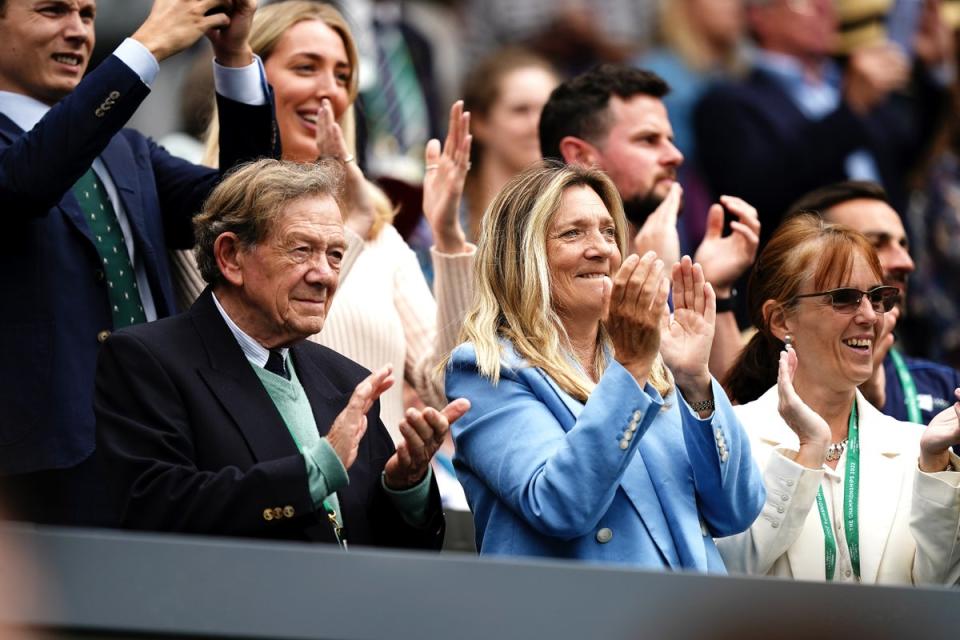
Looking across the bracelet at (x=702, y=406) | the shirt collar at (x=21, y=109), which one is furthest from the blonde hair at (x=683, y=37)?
the bracelet at (x=702, y=406)

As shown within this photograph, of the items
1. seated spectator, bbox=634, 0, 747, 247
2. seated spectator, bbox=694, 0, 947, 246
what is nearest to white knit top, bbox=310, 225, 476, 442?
seated spectator, bbox=694, 0, 947, 246

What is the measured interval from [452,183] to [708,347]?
3.70ft

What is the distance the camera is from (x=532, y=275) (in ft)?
13.8

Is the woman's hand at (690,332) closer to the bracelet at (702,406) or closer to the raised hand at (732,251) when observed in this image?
the bracelet at (702,406)

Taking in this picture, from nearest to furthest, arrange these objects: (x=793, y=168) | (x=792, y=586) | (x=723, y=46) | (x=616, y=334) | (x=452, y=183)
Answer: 1. (x=792, y=586)
2. (x=616, y=334)
3. (x=452, y=183)
4. (x=793, y=168)
5. (x=723, y=46)

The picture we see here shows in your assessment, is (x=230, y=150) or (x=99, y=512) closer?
(x=99, y=512)

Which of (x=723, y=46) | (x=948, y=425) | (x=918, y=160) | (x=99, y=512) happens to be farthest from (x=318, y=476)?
(x=918, y=160)

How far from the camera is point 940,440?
423cm

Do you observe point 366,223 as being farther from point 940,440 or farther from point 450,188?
point 940,440

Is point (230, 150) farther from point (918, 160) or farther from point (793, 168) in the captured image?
point (918, 160)

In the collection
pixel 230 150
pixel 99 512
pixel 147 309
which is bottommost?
pixel 99 512

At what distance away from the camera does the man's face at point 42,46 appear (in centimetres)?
442

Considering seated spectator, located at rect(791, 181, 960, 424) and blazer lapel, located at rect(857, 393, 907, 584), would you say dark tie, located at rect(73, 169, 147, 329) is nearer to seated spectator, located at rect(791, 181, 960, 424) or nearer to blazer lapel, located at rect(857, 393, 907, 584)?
blazer lapel, located at rect(857, 393, 907, 584)

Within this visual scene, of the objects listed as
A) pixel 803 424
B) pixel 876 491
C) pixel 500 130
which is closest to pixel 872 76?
pixel 500 130
